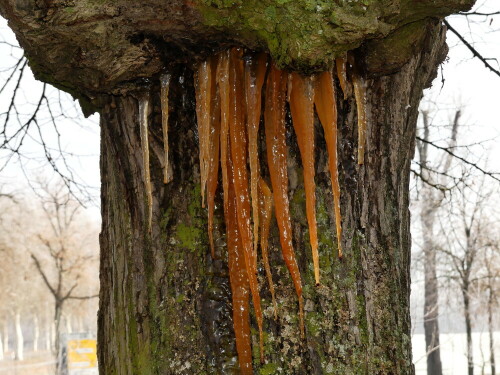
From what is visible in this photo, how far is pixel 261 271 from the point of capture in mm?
2264

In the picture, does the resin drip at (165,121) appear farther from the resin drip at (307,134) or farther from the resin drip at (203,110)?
the resin drip at (307,134)

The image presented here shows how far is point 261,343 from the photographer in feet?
7.18

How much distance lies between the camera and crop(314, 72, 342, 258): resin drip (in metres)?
2.29

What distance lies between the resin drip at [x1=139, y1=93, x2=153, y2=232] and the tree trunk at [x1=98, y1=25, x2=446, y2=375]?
29 millimetres

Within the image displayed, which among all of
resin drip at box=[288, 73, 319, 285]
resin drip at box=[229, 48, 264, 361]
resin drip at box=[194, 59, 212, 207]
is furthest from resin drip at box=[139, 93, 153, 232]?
resin drip at box=[288, 73, 319, 285]

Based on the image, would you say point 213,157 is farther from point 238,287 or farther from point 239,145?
point 238,287

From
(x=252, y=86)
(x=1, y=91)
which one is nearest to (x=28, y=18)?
(x=252, y=86)

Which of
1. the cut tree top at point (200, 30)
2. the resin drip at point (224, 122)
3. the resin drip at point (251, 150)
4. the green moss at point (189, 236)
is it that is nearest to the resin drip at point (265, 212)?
the resin drip at point (251, 150)

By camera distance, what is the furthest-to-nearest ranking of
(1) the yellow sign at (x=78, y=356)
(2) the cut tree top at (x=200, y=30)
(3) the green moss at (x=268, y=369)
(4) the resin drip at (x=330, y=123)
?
(1) the yellow sign at (x=78, y=356) < (4) the resin drip at (x=330, y=123) < (3) the green moss at (x=268, y=369) < (2) the cut tree top at (x=200, y=30)

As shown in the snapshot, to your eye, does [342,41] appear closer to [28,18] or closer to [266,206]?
[266,206]

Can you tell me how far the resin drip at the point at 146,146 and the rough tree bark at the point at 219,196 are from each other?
1.3 inches

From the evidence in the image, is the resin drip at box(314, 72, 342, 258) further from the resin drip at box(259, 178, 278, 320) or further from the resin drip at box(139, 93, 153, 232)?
the resin drip at box(139, 93, 153, 232)

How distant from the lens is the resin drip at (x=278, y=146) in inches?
88.8

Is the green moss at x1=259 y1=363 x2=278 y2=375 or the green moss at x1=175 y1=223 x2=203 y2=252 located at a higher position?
the green moss at x1=175 y1=223 x2=203 y2=252
